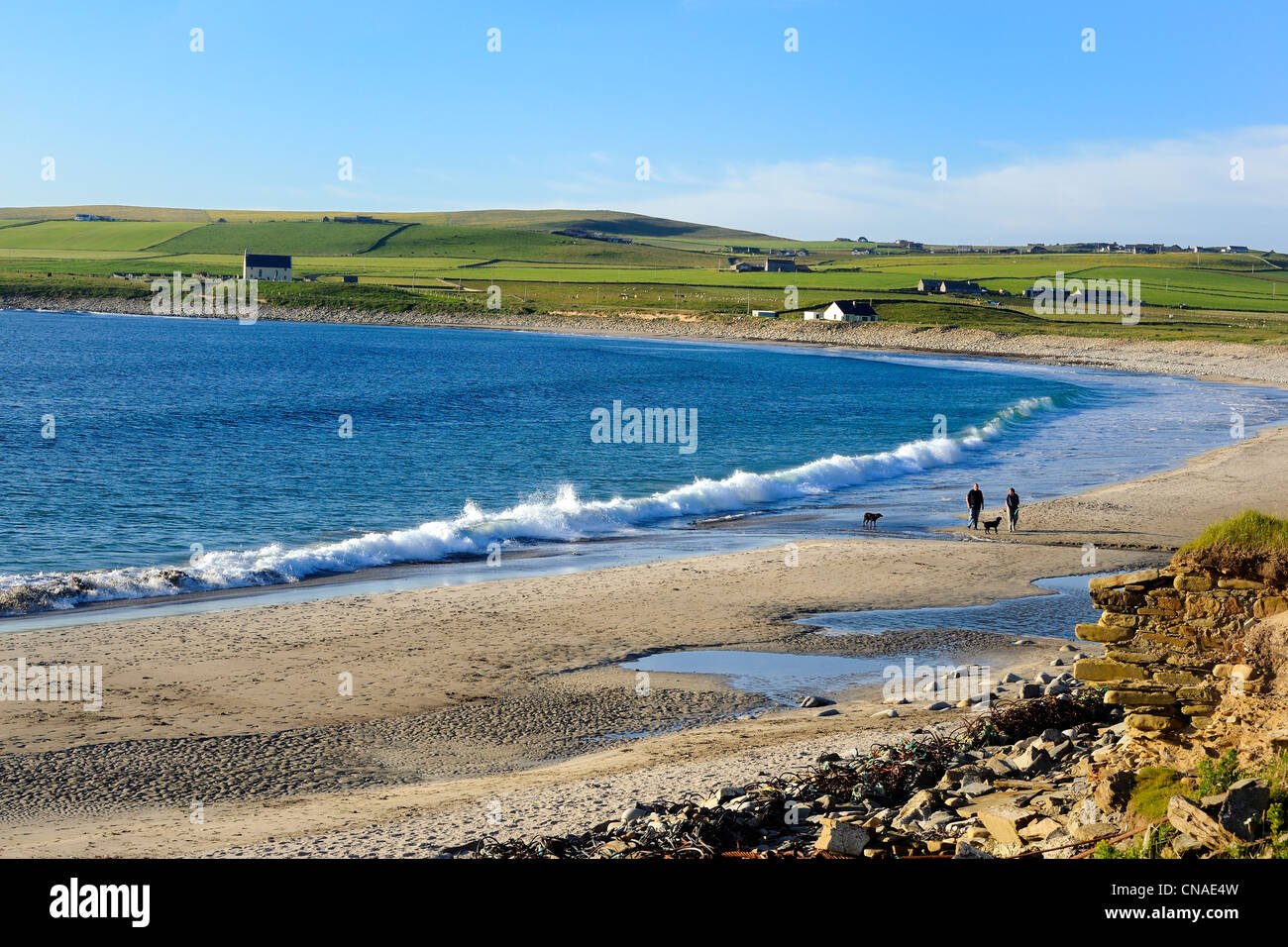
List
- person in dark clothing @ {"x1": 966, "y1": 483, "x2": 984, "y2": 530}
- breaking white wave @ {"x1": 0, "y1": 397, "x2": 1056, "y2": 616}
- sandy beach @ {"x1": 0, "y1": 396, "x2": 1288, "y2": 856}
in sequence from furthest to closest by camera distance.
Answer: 1. person in dark clothing @ {"x1": 966, "y1": 483, "x2": 984, "y2": 530}
2. breaking white wave @ {"x1": 0, "y1": 397, "x2": 1056, "y2": 616}
3. sandy beach @ {"x1": 0, "y1": 396, "x2": 1288, "y2": 856}

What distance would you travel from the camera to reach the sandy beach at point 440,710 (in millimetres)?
12164

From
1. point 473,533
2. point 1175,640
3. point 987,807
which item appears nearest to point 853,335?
point 473,533

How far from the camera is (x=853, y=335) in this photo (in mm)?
140500

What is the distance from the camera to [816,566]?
26703 mm

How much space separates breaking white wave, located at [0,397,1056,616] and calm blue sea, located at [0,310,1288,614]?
89mm

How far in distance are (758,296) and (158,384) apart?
372 feet

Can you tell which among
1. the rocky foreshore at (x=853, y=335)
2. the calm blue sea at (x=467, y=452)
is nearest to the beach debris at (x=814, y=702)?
the calm blue sea at (x=467, y=452)

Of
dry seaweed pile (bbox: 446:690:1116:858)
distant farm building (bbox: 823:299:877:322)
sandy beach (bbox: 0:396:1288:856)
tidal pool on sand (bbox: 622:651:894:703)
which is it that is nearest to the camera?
dry seaweed pile (bbox: 446:690:1116:858)

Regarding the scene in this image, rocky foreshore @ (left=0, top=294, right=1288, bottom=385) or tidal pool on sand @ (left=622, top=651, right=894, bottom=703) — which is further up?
rocky foreshore @ (left=0, top=294, right=1288, bottom=385)

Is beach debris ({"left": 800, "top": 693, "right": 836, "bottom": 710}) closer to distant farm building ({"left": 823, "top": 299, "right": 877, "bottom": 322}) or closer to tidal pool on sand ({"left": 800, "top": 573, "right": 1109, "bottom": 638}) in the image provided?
tidal pool on sand ({"left": 800, "top": 573, "right": 1109, "bottom": 638})

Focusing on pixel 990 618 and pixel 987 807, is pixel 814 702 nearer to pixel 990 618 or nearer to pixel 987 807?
pixel 987 807

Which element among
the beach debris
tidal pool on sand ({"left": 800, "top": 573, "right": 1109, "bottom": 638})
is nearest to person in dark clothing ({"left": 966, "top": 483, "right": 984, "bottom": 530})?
tidal pool on sand ({"left": 800, "top": 573, "right": 1109, "bottom": 638})

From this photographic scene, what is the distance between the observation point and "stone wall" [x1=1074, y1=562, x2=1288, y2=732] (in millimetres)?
9859
